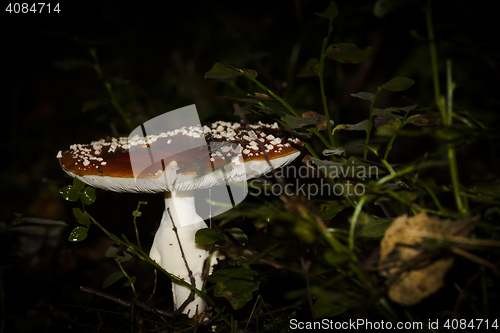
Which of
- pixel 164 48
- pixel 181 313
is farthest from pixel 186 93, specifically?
pixel 181 313

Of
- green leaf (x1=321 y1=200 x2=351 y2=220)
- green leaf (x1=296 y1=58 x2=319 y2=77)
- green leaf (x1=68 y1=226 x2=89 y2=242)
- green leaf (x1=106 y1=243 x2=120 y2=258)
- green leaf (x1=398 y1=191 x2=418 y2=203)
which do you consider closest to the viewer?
green leaf (x1=398 y1=191 x2=418 y2=203)

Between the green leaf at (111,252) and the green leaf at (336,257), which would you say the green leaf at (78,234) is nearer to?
the green leaf at (111,252)

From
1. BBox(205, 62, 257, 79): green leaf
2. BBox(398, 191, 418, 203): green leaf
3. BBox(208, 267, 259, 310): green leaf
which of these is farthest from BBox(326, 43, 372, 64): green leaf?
BBox(208, 267, 259, 310): green leaf

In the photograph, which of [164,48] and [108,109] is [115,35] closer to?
[164,48]

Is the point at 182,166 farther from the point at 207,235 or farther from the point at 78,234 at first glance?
the point at 78,234

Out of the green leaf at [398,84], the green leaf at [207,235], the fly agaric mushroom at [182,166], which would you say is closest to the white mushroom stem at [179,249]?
the fly agaric mushroom at [182,166]

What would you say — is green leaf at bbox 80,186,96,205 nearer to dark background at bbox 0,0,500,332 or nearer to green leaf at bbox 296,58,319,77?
dark background at bbox 0,0,500,332

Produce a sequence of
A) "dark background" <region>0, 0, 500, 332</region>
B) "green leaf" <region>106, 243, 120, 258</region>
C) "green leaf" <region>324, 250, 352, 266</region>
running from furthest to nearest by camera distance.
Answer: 1. "dark background" <region>0, 0, 500, 332</region>
2. "green leaf" <region>106, 243, 120, 258</region>
3. "green leaf" <region>324, 250, 352, 266</region>
